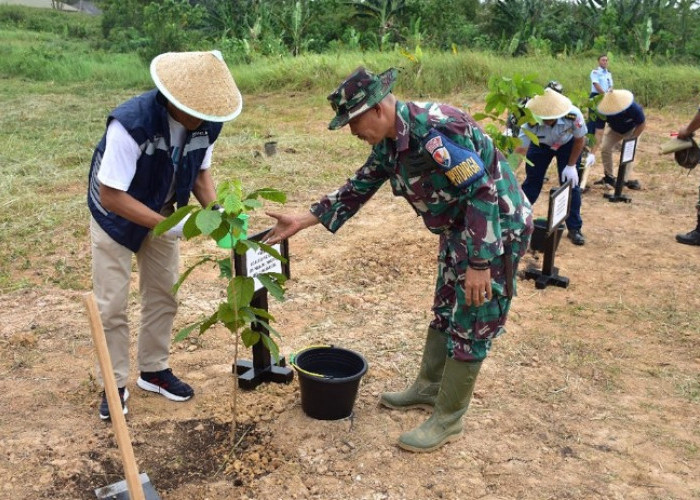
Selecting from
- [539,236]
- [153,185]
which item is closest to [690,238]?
[539,236]

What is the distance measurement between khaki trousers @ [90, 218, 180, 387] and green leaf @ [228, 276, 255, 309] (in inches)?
16.7

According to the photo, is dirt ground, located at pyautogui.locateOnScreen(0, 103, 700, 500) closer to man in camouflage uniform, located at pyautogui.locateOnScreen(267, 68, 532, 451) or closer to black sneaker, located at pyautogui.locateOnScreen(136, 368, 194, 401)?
black sneaker, located at pyautogui.locateOnScreen(136, 368, 194, 401)

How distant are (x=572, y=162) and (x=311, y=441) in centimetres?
361

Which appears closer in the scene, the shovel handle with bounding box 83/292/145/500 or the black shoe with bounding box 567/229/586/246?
the shovel handle with bounding box 83/292/145/500

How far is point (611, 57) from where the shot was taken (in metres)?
13.8

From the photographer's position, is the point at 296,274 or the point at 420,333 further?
the point at 296,274

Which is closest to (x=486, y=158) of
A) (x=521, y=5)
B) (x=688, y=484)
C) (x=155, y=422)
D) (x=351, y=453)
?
(x=351, y=453)

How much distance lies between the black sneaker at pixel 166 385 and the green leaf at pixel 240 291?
775mm

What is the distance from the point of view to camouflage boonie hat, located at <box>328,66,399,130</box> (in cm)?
227

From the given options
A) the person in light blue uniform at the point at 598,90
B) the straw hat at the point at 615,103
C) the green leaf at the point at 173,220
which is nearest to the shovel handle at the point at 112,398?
the green leaf at the point at 173,220

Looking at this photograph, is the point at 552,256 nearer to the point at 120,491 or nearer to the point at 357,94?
the point at 357,94

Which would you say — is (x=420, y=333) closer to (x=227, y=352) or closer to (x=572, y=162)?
(x=227, y=352)

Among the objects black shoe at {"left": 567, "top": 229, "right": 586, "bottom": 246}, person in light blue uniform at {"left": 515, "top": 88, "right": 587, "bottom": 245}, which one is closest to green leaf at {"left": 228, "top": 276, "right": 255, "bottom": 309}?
person in light blue uniform at {"left": 515, "top": 88, "right": 587, "bottom": 245}

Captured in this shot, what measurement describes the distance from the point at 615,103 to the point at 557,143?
6.48 feet
